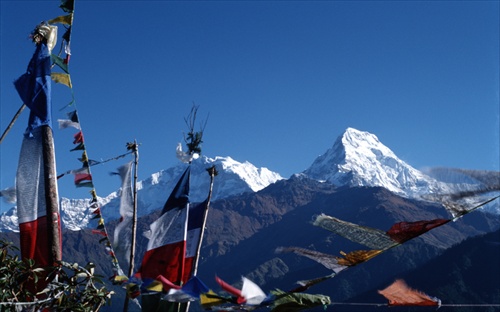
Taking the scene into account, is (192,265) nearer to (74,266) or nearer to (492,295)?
(74,266)

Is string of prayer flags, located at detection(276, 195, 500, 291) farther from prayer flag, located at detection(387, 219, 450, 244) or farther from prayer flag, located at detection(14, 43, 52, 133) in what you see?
prayer flag, located at detection(14, 43, 52, 133)

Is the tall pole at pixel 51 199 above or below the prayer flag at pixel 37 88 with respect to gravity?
below

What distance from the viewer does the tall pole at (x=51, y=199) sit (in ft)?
26.9

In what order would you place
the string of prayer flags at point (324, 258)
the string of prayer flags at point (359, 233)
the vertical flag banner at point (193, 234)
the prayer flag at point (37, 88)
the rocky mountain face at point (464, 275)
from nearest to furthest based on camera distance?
the string of prayer flags at point (359, 233), the string of prayer flags at point (324, 258), the prayer flag at point (37, 88), the vertical flag banner at point (193, 234), the rocky mountain face at point (464, 275)

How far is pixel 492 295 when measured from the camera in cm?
13375

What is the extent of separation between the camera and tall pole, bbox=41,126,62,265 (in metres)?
8.20

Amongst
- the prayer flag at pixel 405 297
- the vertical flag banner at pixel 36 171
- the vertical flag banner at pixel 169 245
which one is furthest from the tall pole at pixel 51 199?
the prayer flag at pixel 405 297

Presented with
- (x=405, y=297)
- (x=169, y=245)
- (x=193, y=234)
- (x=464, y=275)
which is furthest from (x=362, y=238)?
(x=464, y=275)

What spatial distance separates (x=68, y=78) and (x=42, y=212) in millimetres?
2404

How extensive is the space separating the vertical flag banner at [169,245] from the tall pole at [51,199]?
256cm

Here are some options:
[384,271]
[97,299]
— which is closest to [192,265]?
[97,299]

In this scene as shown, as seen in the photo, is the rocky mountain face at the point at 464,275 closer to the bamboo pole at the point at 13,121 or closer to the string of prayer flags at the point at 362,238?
the bamboo pole at the point at 13,121

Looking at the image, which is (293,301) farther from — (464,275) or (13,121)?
(464,275)

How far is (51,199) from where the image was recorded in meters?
8.34
